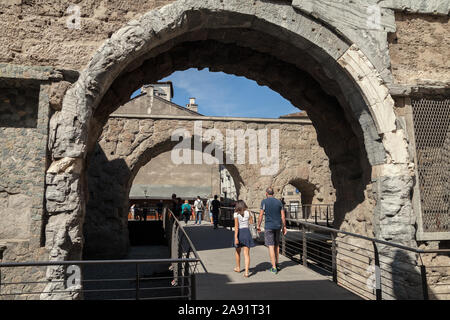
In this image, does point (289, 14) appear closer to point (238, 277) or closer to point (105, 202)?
point (238, 277)

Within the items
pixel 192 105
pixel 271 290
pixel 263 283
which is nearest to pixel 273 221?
pixel 263 283

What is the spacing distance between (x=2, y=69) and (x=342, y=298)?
17.0 feet

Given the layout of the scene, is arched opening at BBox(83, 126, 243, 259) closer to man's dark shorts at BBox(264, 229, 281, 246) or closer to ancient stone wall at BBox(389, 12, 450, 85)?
man's dark shorts at BBox(264, 229, 281, 246)

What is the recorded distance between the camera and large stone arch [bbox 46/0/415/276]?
438 centimetres

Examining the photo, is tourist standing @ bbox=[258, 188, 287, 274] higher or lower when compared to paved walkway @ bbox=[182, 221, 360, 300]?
higher

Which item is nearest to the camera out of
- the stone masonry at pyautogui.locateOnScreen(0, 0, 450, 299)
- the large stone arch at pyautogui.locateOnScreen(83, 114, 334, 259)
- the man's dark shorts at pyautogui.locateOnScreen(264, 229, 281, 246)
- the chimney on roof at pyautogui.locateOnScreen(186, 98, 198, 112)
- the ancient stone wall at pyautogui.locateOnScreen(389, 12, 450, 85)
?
the stone masonry at pyautogui.locateOnScreen(0, 0, 450, 299)

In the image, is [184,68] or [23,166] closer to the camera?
[23,166]

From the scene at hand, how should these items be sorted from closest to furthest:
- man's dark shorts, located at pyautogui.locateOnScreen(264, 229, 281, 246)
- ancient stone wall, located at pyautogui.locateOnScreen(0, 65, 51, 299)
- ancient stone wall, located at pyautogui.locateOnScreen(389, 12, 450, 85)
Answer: ancient stone wall, located at pyautogui.locateOnScreen(0, 65, 51, 299) → man's dark shorts, located at pyautogui.locateOnScreen(264, 229, 281, 246) → ancient stone wall, located at pyautogui.locateOnScreen(389, 12, 450, 85)

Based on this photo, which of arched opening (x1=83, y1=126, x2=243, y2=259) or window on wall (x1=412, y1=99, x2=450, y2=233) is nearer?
window on wall (x1=412, y1=99, x2=450, y2=233)

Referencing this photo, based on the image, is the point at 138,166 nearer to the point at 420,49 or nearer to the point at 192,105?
the point at 420,49

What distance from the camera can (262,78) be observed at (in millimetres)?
6914

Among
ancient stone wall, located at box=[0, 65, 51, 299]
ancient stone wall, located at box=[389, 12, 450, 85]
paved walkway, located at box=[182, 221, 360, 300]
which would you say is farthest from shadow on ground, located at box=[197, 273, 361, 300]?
ancient stone wall, located at box=[389, 12, 450, 85]

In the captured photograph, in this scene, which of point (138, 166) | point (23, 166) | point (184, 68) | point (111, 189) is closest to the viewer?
point (23, 166)

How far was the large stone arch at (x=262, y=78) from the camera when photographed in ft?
14.4
